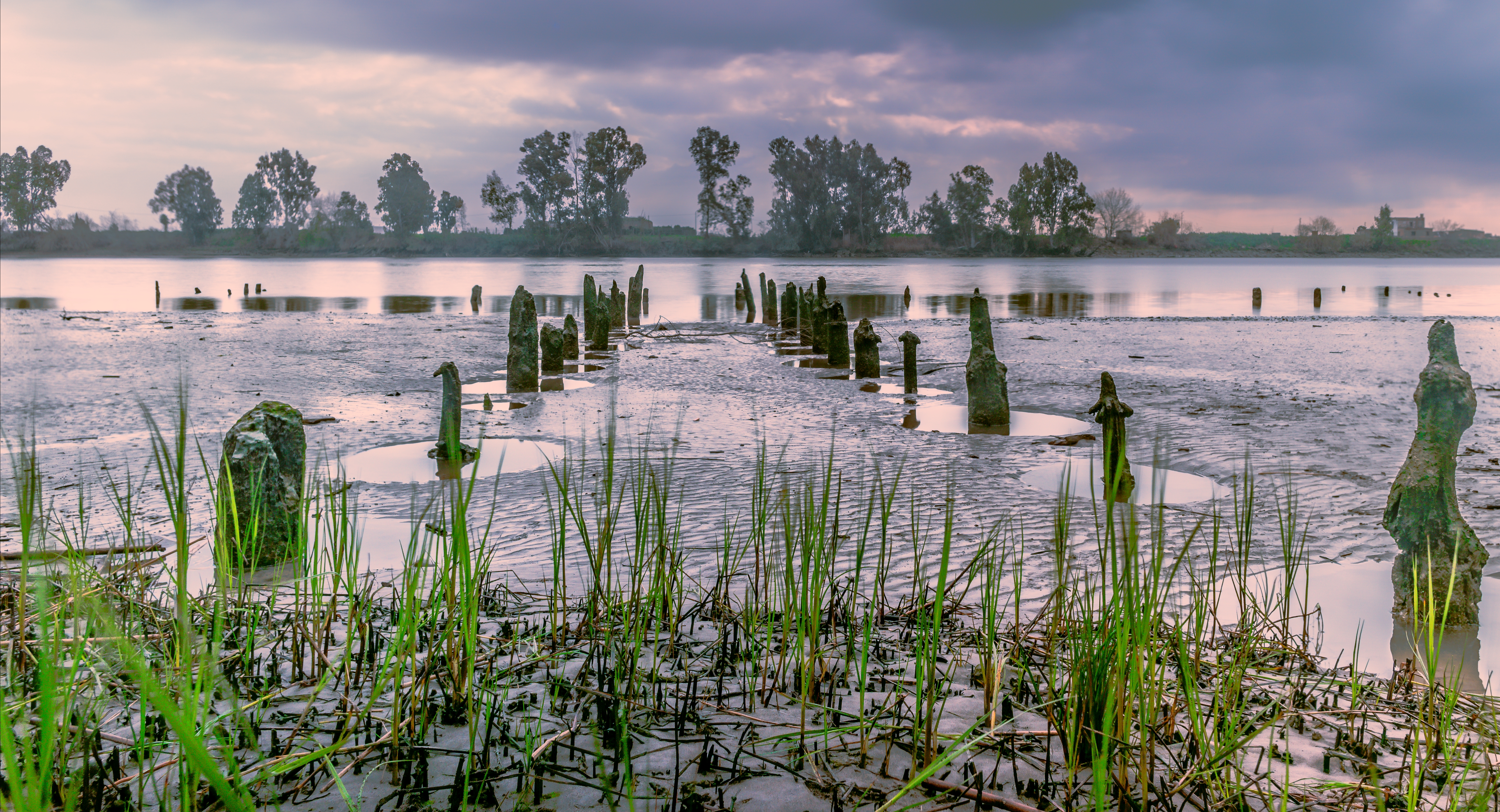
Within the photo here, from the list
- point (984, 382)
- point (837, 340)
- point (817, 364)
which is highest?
point (837, 340)

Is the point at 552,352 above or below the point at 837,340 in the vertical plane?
below

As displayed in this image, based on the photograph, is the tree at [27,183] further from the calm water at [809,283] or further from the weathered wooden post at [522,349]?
the weathered wooden post at [522,349]

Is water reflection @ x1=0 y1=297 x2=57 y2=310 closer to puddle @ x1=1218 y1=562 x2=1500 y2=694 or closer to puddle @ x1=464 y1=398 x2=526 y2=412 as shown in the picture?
puddle @ x1=464 y1=398 x2=526 y2=412

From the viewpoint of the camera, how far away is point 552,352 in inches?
576

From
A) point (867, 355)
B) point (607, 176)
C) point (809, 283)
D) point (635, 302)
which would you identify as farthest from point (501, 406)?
point (607, 176)

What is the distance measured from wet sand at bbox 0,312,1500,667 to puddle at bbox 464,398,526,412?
170 millimetres

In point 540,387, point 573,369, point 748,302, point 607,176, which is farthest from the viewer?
point 607,176

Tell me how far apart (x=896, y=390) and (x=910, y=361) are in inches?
29.2

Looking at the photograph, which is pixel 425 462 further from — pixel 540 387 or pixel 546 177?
pixel 546 177

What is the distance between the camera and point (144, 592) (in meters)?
3.58

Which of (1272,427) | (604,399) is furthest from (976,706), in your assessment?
(604,399)

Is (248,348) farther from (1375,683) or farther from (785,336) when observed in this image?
(1375,683)

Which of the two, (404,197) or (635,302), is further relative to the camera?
(404,197)

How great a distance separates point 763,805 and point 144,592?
275 cm
